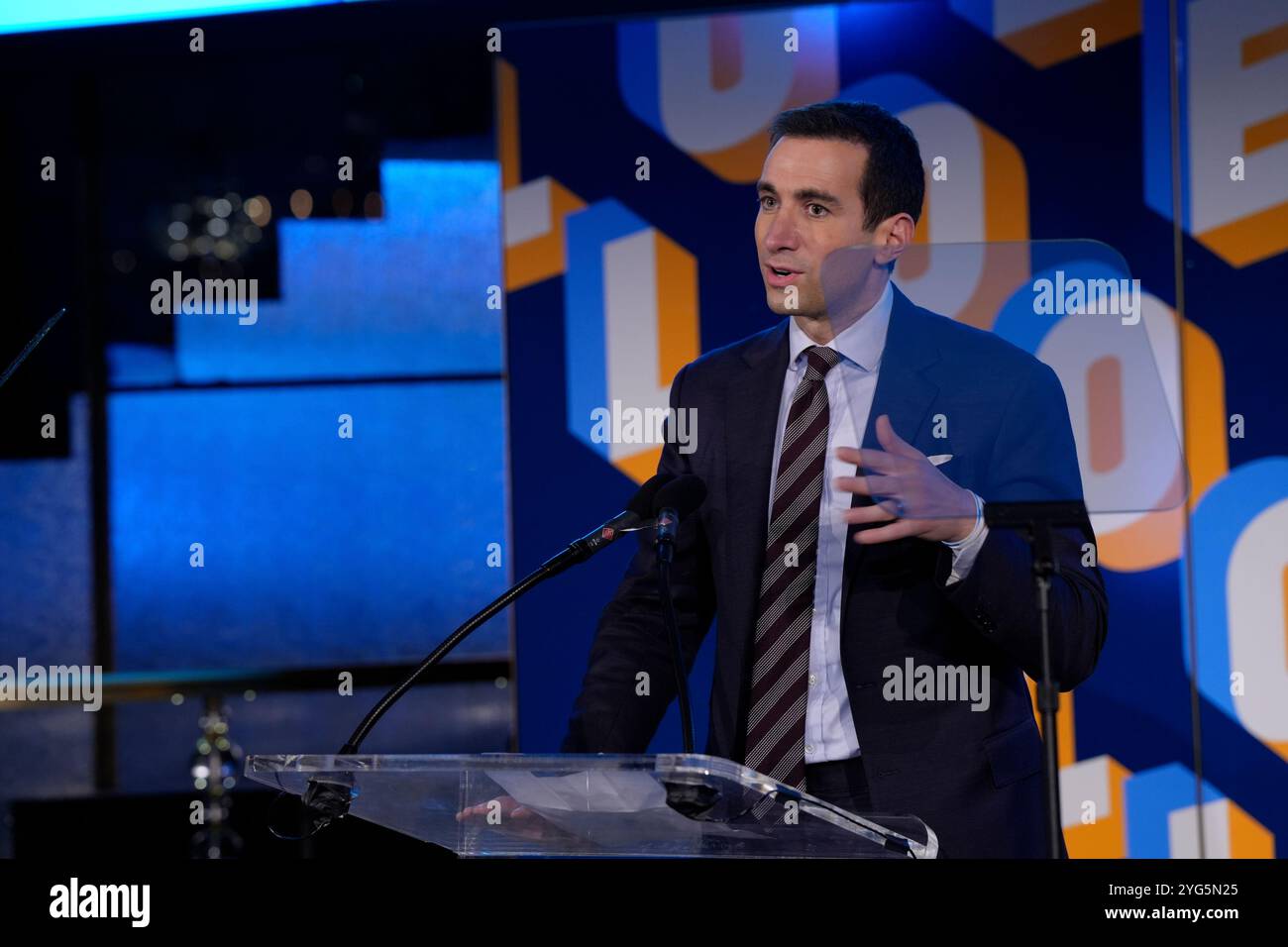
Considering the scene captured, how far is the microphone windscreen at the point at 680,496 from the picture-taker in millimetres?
1676

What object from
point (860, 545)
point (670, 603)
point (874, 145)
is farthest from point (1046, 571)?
point (874, 145)

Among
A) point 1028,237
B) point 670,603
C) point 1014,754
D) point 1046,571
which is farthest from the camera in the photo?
point 1028,237

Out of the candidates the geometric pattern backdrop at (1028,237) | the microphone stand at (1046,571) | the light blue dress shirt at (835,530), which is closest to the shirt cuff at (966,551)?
the microphone stand at (1046,571)

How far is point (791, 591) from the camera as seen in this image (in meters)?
1.98

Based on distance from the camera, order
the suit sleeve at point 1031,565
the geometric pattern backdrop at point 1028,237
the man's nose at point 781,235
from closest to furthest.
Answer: the suit sleeve at point 1031,565 → the man's nose at point 781,235 → the geometric pattern backdrop at point 1028,237

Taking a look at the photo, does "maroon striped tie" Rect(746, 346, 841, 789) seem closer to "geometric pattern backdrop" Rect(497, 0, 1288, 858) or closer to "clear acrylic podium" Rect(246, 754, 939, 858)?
"clear acrylic podium" Rect(246, 754, 939, 858)

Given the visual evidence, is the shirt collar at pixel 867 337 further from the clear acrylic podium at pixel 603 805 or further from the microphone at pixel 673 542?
the clear acrylic podium at pixel 603 805

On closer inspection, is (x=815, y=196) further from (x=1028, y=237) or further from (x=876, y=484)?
(x=1028, y=237)

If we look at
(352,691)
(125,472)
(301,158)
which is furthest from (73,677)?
(301,158)

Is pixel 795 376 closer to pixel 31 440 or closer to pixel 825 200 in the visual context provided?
pixel 825 200

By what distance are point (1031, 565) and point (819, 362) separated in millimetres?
691

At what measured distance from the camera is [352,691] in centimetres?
421

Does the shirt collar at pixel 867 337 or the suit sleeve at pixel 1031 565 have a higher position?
the shirt collar at pixel 867 337

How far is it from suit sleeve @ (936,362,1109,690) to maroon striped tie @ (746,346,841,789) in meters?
0.32
